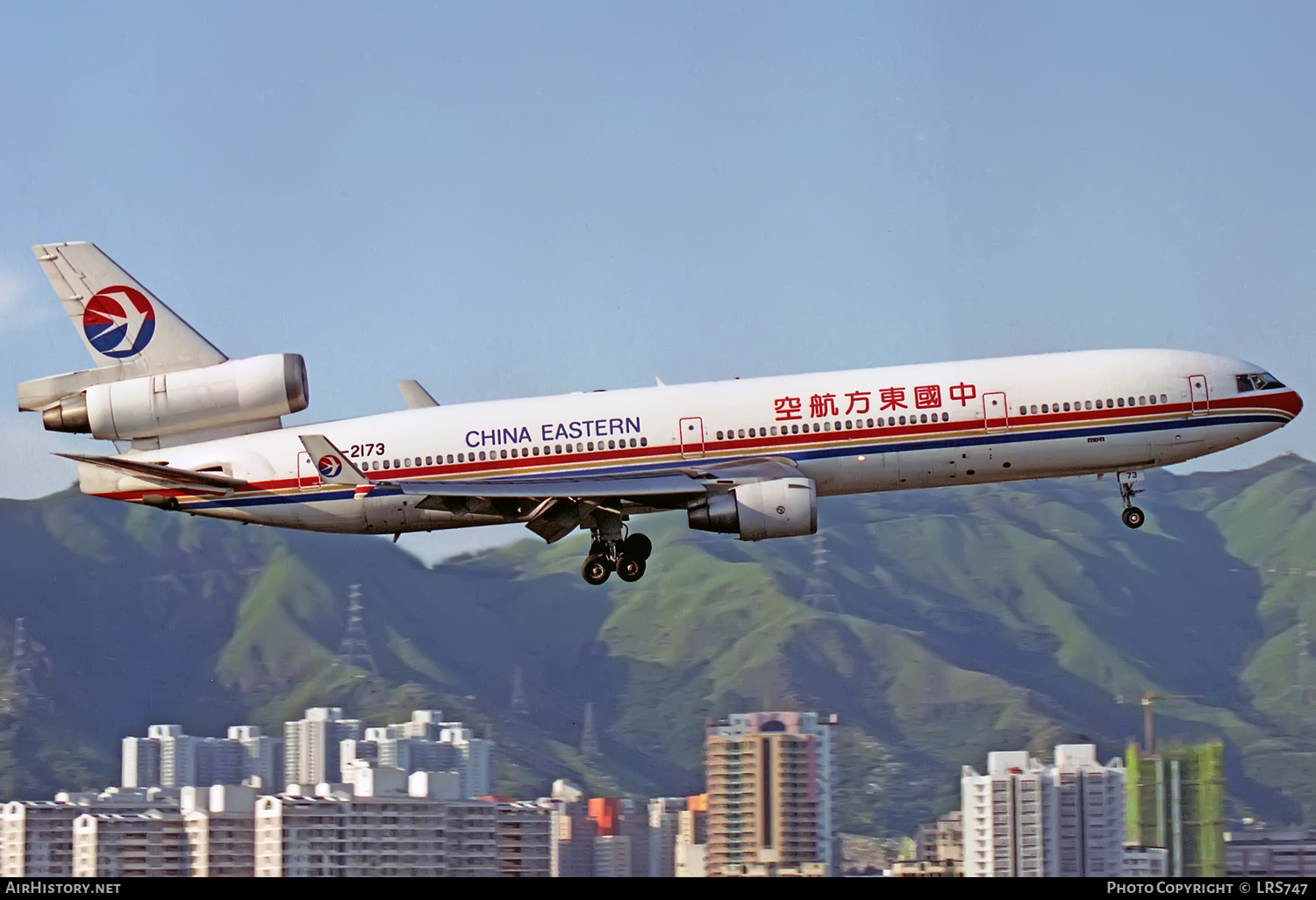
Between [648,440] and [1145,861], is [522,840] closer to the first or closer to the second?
[1145,861]

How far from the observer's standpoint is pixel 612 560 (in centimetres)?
6216

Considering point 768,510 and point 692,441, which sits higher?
point 692,441

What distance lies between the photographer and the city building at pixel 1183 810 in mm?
179875

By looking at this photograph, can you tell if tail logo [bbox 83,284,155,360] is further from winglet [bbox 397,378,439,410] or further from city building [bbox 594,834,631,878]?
city building [bbox 594,834,631,878]

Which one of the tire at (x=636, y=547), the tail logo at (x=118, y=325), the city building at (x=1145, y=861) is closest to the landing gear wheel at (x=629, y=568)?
the tire at (x=636, y=547)

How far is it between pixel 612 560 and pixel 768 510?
Result: 757cm

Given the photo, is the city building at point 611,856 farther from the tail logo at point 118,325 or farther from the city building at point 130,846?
the tail logo at point 118,325

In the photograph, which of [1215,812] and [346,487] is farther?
[1215,812]

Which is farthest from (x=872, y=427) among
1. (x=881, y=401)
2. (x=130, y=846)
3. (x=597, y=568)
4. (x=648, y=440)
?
(x=130, y=846)

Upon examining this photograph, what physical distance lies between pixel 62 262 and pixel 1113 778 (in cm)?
12616

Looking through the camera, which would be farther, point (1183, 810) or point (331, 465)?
point (1183, 810)
